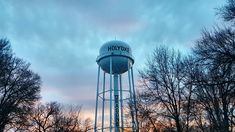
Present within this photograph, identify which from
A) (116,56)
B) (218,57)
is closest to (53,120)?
(116,56)

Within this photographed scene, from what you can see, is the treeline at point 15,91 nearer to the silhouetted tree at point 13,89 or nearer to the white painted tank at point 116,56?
the silhouetted tree at point 13,89

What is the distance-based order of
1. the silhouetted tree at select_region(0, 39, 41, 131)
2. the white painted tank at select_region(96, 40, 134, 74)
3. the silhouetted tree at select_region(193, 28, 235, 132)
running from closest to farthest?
the silhouetted tree at select_region(193, 28, 235, 132), the silhouetted tree at select_region(0, 39, 41, 131), the white painted tank at select_region(96, 40, 134, 74)

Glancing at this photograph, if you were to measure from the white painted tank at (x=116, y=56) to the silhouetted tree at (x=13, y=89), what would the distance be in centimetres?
919

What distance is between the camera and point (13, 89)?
21.3 m

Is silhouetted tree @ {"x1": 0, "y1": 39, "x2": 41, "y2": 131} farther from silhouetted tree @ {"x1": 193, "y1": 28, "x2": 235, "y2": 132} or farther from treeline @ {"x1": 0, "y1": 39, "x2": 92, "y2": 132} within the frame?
silhouetted tree @ {"x1": 193, "y1": 28, "x2": 235, "y2": 132}

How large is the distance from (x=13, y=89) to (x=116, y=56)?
1149cm

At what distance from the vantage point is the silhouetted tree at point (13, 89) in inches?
798

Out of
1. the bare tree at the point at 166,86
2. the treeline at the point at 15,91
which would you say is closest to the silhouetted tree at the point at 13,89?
the treeline at the point at 15,91

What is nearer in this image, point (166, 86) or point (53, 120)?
point (166, 86)

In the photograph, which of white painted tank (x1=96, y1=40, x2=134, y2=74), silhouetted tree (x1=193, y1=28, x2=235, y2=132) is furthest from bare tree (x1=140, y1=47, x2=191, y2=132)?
white painted tank (x1=96, y1=40, x2=134, y2=74)

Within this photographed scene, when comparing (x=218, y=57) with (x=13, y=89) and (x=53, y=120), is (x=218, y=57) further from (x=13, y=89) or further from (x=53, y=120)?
(x=53, y=120)

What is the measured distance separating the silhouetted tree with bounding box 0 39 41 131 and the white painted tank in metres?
9.19

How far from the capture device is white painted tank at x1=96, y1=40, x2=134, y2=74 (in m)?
30.1

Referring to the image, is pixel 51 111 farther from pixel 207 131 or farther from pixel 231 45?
pixel 231 45
